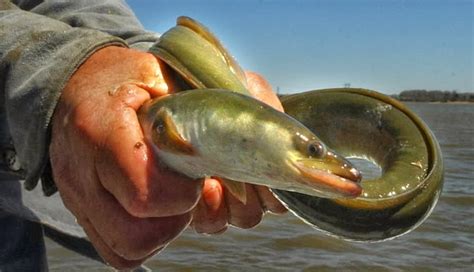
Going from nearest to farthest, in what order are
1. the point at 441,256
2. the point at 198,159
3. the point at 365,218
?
the point at 198,159, the point at 365,218, the point at 441,256

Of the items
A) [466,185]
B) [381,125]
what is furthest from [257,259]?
[466,185]

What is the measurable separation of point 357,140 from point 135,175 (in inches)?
39.4

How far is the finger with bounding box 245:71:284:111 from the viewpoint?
1.71m

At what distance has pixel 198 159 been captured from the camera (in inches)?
50.4

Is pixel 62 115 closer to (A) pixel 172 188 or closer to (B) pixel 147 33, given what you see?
(A) pixel 172 188

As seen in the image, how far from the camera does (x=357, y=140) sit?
2.08 meters

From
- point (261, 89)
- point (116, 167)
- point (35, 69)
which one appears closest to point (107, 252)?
point (116, 167)

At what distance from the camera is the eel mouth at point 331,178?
1.26 metres

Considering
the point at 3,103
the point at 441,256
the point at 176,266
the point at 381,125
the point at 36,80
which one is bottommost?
the point at 176,266

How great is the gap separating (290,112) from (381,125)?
1.10 feet

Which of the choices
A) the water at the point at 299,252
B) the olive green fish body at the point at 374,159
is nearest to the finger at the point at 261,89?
the olive green fish body at the point at 374,159

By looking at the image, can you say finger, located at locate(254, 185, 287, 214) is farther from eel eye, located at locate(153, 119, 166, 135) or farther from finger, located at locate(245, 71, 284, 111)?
eel eye, located at locate(153, 119, 166, 135)

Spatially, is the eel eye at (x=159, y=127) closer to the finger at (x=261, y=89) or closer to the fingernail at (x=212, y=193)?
the fingernail at (x=212, y=193)

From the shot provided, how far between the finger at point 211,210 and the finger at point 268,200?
0.11 meters
